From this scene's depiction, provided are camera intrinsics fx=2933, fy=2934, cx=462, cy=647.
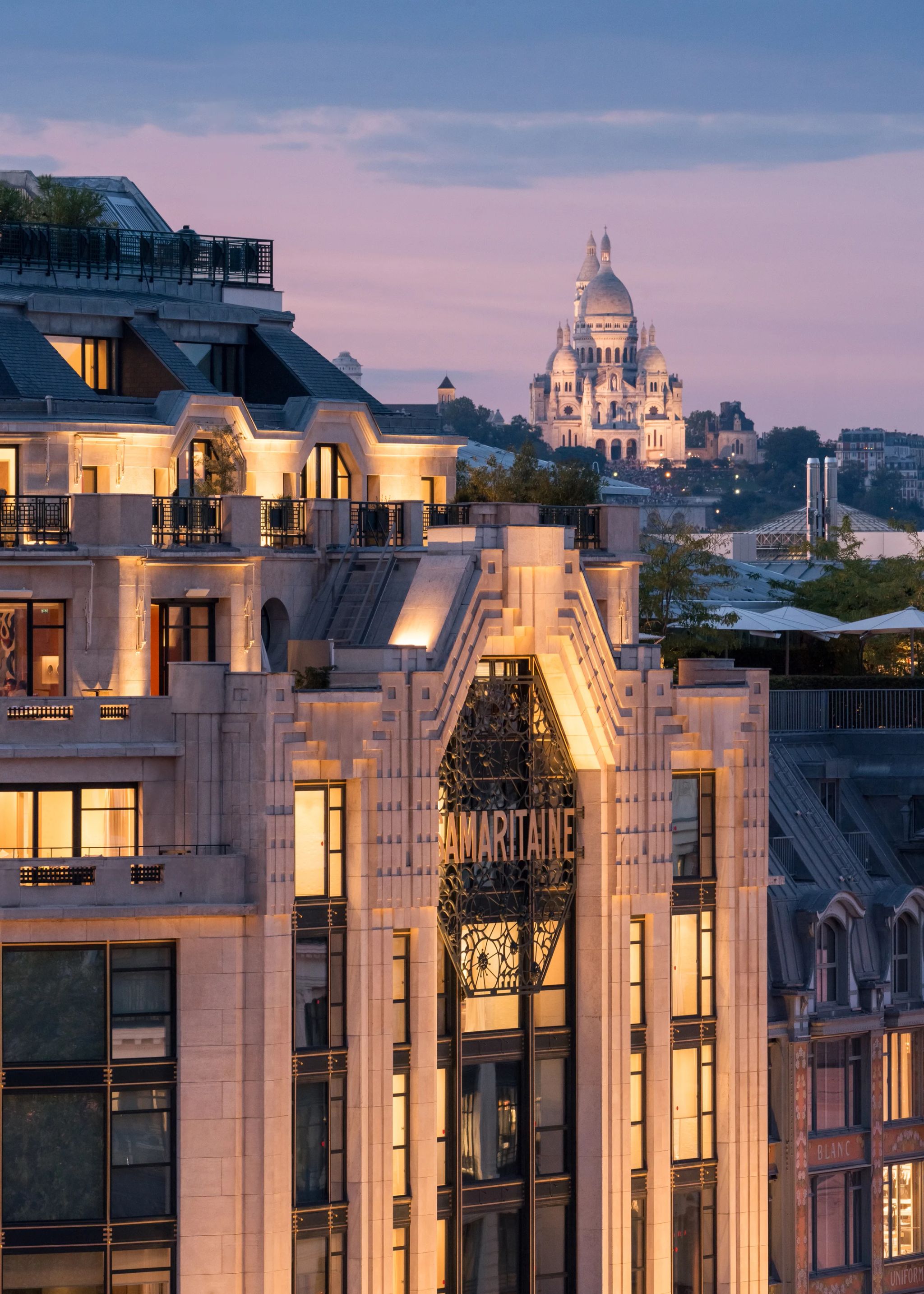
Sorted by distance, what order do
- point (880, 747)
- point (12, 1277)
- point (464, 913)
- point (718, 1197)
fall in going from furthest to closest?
point (880, 747) → point (718, 1197) → point (464, 913) → point (12, 1277)

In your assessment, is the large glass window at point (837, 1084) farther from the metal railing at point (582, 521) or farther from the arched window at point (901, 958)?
the metal railing at point (582, 521)

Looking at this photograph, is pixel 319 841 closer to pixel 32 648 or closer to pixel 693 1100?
pixel 32 648

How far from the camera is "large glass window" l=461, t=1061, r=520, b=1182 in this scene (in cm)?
7706

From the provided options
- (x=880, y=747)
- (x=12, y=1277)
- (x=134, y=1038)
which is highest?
(x=880, y=747)

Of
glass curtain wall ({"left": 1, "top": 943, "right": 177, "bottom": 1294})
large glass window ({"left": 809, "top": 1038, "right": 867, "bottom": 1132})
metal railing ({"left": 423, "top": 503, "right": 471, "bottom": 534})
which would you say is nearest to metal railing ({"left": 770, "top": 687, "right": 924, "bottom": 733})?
large glass window ({"left": 809, "top": 1038, "right": 867, "bottom": 1132})

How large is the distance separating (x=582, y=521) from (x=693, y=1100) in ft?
59.0

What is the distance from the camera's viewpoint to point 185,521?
259 feet

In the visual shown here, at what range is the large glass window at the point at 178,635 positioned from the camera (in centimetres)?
7869

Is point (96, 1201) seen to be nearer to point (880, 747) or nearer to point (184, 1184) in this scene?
point (184, 1184)

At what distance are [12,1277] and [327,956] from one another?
10.9 m

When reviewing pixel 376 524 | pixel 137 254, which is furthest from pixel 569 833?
pixel 137 254

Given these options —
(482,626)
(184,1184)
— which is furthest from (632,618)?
(184,1184)

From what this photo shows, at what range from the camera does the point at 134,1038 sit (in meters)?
71.3

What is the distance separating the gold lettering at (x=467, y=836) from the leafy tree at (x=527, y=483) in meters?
28.0
